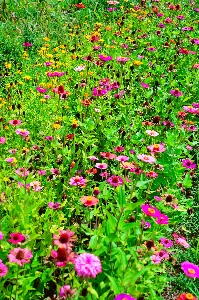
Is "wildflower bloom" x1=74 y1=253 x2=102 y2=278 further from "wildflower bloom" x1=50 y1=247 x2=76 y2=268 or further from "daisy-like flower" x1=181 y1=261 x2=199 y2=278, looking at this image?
"daisy-like flower" x1=181 y1=261 x2=199 y2=278

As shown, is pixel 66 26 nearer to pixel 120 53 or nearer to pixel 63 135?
pixel 120 53

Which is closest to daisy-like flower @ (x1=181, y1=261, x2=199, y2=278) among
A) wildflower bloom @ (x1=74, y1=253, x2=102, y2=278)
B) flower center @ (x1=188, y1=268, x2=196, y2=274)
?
flower center @ (x1=188, y1=268, x2=196, y2=274)

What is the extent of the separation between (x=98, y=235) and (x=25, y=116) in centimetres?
182

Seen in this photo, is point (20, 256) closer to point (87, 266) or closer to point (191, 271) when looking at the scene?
point (87, 266)

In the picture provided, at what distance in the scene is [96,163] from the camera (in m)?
2.89

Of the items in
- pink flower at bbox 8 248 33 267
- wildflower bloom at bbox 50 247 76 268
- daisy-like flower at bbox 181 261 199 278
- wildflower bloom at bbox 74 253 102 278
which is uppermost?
wildflower bloom at bbox 74 253 102 278

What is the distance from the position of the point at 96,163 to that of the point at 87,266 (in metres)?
1.34

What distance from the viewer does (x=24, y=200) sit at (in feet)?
7.41

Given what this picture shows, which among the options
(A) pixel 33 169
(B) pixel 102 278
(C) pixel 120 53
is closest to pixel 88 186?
(A) pixel 33 169

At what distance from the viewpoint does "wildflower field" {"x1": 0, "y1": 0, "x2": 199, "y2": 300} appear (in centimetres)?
204

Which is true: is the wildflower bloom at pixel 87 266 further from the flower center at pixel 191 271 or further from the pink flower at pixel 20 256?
the flower center at pixel 191 271

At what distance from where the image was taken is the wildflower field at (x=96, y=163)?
6.70ft

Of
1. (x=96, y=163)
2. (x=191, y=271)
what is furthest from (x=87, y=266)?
(x=96, y=163)

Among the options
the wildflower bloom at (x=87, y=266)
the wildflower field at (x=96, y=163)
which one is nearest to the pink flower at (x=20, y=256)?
the wildflower field at (x=96, y=163)
